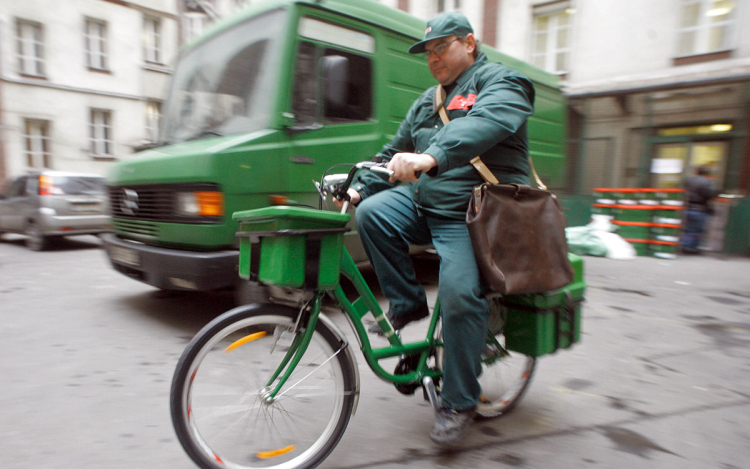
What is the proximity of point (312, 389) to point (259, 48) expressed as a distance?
3001 mm

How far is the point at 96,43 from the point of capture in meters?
17.6

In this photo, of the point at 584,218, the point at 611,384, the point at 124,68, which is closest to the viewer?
the point at 611,384

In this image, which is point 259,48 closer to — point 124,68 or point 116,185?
point 116,185

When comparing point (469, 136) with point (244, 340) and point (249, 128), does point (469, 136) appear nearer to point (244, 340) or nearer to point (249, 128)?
point (244, 340)

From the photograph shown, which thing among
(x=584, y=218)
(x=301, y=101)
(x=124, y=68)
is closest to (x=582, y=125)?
(x=584, y=218)

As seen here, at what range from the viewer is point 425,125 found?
2520mm

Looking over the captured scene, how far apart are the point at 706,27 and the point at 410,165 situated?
39.4 ft

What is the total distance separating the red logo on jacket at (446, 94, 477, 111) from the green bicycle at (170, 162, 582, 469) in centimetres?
52

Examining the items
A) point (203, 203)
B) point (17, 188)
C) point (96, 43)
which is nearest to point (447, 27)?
point (203, 203)

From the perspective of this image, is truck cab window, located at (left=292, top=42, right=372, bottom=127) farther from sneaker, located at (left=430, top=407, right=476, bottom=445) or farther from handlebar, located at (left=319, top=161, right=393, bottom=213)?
sneaker, located at (left=430, top=407, right=476, bottom=445)

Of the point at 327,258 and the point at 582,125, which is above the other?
the point at 582,125

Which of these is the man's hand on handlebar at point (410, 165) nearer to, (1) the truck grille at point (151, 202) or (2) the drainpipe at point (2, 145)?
(1) the truck grille at point (151, 202)

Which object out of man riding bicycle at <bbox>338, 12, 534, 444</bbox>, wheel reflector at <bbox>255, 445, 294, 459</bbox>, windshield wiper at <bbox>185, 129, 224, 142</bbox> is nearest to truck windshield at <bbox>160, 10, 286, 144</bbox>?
windshield wiper at <bbox>185, 129, 224, 142</bbox>

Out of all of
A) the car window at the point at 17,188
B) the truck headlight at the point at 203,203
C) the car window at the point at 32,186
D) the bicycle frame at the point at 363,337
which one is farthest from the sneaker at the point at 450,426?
the car window at the point at 17,188
